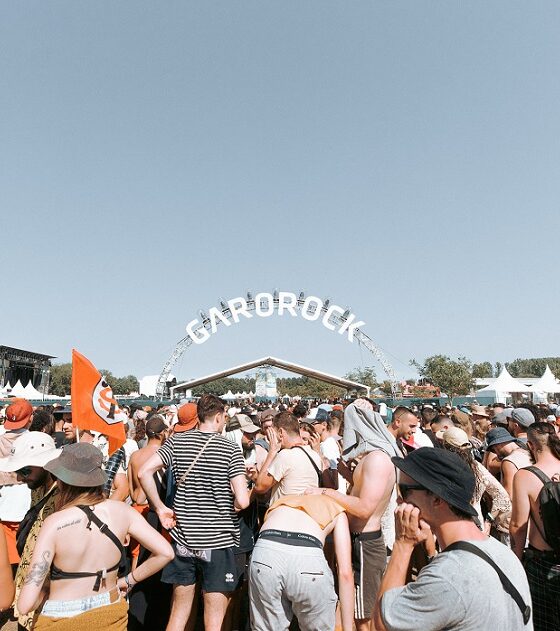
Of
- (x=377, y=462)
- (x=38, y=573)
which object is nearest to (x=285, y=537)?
(x=377, y=462)

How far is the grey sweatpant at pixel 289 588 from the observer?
8.50 ft

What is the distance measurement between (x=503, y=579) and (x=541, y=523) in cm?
191

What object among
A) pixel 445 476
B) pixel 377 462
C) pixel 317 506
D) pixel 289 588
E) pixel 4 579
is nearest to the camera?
pixel 445 476

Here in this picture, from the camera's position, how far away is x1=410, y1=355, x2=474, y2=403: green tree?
5419 centimetres

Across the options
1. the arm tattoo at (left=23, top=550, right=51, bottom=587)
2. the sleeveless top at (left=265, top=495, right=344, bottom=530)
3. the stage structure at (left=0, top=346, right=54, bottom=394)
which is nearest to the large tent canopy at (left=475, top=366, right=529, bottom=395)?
the sleeveless top at (left=265, top=495, right=344, bottom=530)

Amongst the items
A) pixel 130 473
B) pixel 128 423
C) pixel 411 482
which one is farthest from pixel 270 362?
pixel 411 482

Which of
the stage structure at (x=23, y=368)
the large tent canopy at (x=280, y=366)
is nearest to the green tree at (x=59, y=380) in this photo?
the stage structure at (x=23, y=368)

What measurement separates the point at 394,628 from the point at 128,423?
9282 millimetres

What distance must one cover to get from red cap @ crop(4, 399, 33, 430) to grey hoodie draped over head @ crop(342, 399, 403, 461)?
3598mm

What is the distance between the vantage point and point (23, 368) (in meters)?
75.2

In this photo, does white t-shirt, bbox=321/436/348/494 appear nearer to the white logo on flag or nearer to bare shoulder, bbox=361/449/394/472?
the white logo on flag

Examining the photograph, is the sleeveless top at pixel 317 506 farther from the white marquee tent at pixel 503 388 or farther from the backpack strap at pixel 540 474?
the white marquee tent at pixel 503 388

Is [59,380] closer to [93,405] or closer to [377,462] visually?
[93,405]

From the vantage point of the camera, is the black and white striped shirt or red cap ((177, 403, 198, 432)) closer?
the black and white striped shirt
